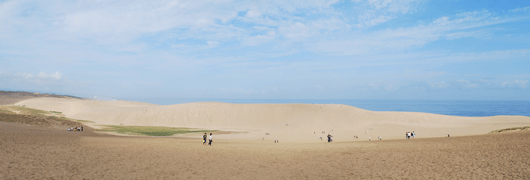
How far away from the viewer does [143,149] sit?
2220 centimetres

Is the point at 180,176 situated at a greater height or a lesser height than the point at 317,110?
lesser

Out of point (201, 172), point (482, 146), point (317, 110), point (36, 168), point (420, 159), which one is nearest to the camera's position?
point (36, 168)

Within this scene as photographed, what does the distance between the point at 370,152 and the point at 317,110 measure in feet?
150

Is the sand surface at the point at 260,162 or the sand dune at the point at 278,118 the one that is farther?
the sand dune at the point at 278,118

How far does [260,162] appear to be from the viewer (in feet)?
61.6

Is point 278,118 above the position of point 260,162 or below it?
above

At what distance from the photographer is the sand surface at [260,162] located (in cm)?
1441

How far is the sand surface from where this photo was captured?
14.4 m

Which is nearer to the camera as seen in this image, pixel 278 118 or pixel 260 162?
pixel 260 162

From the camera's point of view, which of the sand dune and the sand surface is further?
the sand dune

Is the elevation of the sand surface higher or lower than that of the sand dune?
lower

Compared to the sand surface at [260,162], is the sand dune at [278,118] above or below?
above

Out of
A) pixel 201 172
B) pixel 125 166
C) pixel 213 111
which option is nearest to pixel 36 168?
pixel 125 166

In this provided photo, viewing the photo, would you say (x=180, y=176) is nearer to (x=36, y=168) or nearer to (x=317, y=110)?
(x=36, y=168)
